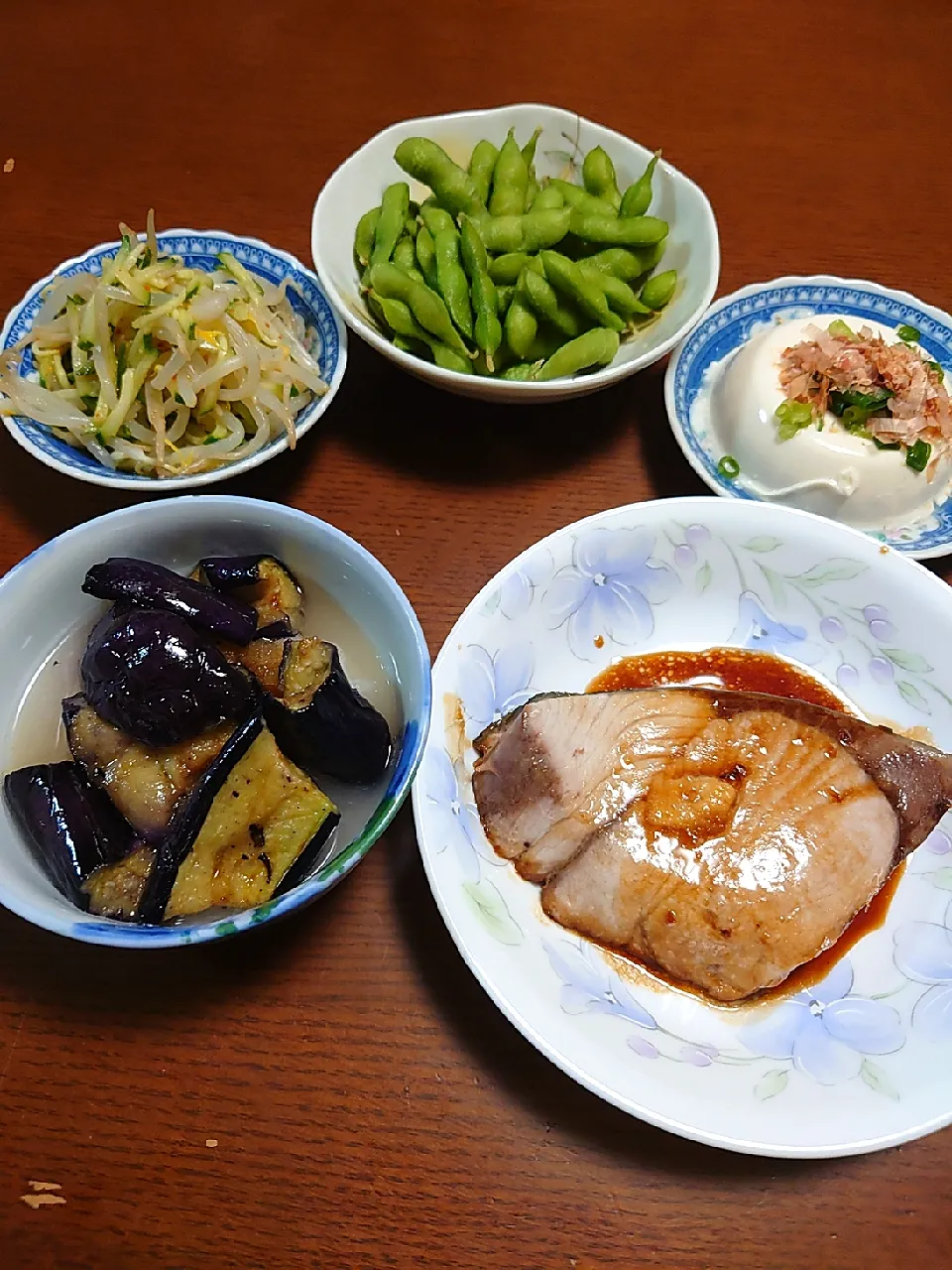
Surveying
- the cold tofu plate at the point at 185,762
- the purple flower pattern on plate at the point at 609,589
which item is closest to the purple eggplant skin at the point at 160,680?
the cold tofu plate at the point at 185,762

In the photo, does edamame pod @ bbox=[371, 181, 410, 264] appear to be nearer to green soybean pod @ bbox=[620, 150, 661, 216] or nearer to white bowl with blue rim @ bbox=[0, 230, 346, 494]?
white bowl with blue rim @ bbox=[0, 230, 346, 494]

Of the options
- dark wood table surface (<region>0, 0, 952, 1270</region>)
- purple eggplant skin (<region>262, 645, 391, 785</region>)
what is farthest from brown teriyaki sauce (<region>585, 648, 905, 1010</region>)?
purple eggplant skin (<region>262, 645, 391, 785</region>)

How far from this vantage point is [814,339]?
179 cm

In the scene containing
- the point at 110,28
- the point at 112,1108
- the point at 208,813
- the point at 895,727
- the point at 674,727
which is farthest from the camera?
the point at 110,28

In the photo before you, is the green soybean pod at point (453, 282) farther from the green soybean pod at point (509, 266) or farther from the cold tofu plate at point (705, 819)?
the cold tofu plate at point (705, 819)

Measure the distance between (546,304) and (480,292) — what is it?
140 mm

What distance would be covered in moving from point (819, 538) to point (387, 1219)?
1.35 m

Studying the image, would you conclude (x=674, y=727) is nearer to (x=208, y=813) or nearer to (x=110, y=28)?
(x=208, y=813)

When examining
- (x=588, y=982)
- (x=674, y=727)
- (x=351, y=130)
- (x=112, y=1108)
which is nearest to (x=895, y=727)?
(x=674, y=727)

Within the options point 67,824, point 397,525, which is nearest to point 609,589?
point 397,525

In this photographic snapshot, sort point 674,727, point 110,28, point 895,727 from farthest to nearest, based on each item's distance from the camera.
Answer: point 110,28 → point 895,727 → point 674,727

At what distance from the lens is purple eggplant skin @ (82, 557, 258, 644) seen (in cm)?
120

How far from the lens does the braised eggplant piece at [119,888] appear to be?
109cm

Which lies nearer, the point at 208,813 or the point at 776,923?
the point at 208,813
